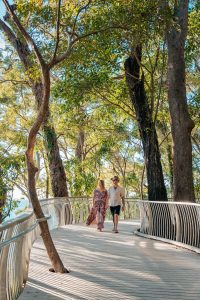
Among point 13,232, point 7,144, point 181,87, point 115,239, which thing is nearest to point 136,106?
point 181,87

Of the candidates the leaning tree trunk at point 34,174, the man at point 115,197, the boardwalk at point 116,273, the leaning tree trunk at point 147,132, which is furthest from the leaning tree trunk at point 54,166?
the leaning tree trunk at point 34,174

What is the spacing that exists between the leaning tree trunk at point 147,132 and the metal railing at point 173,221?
30.0 inches

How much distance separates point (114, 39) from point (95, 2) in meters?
2.13

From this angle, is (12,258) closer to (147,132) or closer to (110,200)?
(110,200)

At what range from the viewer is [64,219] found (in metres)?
19.1

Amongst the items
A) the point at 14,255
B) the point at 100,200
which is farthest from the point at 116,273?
the point at 100,200

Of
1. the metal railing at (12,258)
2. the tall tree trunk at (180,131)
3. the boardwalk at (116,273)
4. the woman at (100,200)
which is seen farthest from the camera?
the woman at (100,200)

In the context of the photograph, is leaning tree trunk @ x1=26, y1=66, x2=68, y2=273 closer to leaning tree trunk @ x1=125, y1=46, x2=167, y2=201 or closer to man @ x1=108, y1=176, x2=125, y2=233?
man @ x1=108, y1=176, x2=125, y2=233

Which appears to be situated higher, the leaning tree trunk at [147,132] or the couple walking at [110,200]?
the leaning tree trunk at [147,132]

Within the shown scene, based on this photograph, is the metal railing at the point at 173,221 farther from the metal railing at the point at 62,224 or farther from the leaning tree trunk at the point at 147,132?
the leaning tree trunk at the point at 147,132

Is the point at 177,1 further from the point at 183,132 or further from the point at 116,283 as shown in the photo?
the point at 116,283

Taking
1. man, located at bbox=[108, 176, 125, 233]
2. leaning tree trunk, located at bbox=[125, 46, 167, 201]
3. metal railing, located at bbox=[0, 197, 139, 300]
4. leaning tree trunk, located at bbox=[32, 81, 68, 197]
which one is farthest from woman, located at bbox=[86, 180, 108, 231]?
metal railing, located at bbox=[0, 197, 139, 300]

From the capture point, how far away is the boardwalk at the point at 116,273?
265 inches

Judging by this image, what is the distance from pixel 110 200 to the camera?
1509 cm
